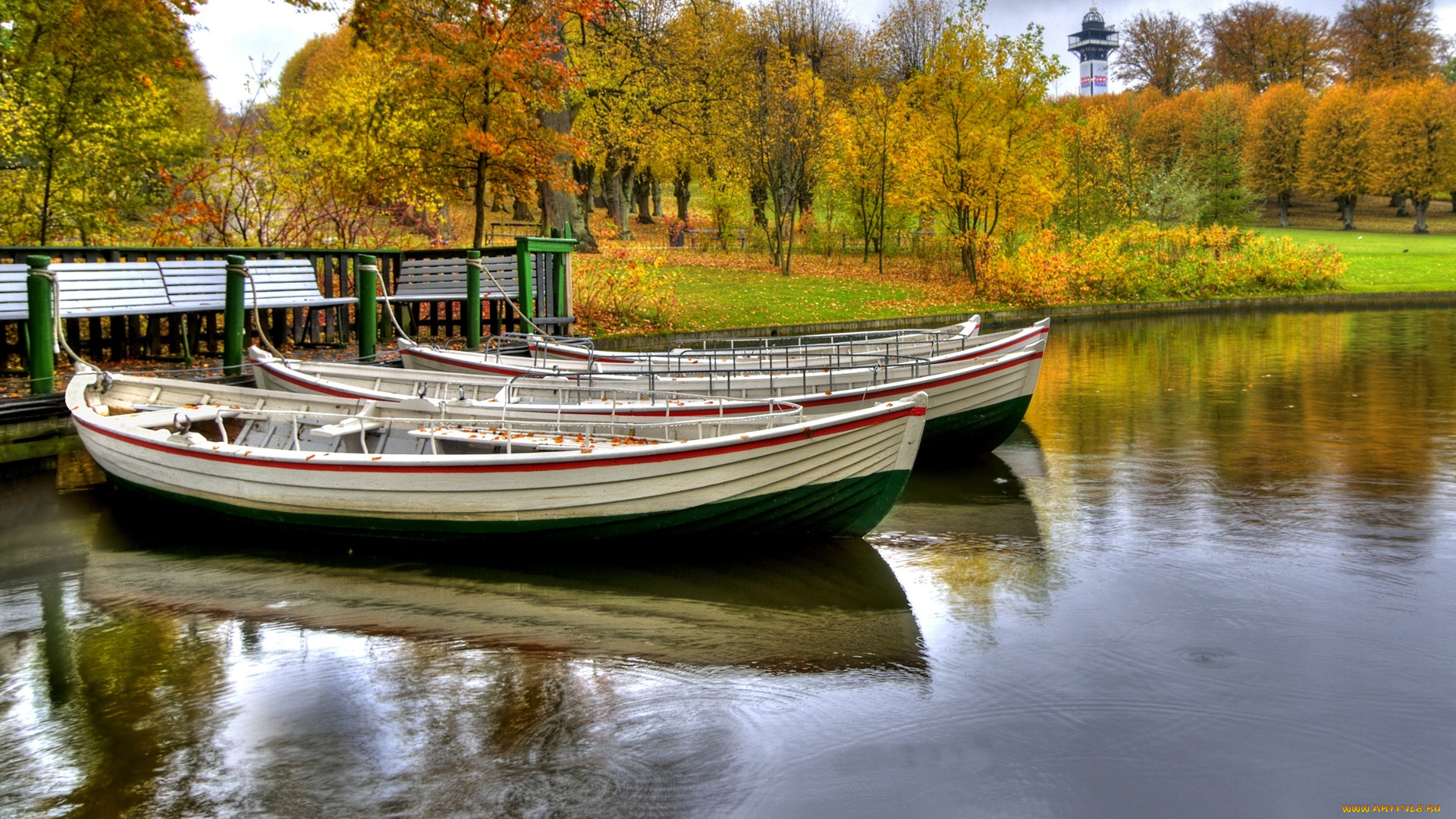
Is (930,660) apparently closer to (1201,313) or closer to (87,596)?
(87,596)

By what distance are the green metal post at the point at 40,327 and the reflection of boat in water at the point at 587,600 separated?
3051mm

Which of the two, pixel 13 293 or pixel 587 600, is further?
pixel 13 293

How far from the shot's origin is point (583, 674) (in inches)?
234

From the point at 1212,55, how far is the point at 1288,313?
61.9 meters

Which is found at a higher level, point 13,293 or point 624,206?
point 624,206

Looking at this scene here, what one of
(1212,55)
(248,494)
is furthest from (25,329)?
(1212,55)

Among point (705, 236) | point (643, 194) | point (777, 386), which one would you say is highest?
point (643, 194)

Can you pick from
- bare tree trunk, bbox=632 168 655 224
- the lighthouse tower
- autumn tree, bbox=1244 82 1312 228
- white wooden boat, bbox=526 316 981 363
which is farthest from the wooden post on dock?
the lighthouse tower

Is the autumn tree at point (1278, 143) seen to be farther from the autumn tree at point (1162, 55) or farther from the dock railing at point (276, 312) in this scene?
the dock railing at point (276, 312)

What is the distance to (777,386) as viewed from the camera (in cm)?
1072

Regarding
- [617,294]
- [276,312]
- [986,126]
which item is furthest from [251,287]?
[986,126]

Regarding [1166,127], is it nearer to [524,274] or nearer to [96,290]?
[524,274]

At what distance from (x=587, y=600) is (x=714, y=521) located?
1121mm

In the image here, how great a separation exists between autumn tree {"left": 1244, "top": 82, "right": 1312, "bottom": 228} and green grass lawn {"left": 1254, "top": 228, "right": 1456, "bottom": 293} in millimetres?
4154
